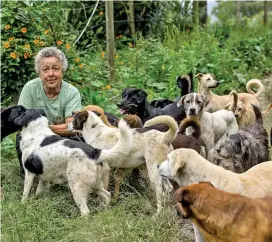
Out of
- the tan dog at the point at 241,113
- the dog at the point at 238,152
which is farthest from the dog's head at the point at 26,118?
the tan dog at the point at 241,113

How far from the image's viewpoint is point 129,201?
17.1 feet

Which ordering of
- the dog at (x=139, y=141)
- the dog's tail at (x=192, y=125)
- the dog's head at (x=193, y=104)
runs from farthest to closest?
the dog's head at (x=193, y=104) → the dog's tail at (x=192, y=125) → the dog at (x=139, y=141)

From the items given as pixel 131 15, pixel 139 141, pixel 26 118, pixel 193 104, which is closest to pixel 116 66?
pixel 131 15

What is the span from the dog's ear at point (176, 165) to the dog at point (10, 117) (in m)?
2.24

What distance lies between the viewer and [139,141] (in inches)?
209

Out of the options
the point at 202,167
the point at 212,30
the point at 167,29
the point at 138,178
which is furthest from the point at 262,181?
the point at 212,30

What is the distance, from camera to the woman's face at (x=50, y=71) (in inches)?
245

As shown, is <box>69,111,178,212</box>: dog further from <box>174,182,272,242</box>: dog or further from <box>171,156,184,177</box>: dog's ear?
<box>174,182,272,242</box>: dog

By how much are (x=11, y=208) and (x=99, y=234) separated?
42.0 inches

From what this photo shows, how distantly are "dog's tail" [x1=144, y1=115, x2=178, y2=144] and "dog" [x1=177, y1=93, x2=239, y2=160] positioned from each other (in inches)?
46.6

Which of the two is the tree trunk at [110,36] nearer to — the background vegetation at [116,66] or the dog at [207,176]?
the background vegetation at [116,66]

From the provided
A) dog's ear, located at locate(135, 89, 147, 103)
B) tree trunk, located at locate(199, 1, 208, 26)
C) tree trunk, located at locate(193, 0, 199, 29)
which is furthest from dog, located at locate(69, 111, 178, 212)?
tree trunk, located at locate(199, 1, 208, 26)

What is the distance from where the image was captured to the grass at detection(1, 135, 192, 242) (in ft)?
14.9

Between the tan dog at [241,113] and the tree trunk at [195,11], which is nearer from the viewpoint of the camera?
the tan dog at [241,113]
